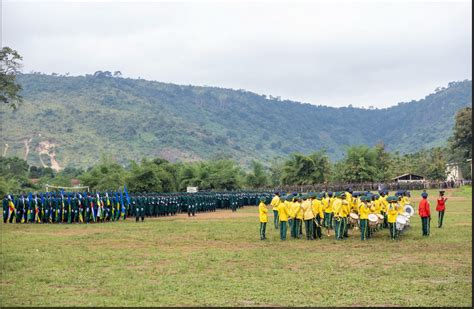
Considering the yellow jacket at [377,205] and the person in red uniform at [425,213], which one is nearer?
the person in red uniform at [425,213]

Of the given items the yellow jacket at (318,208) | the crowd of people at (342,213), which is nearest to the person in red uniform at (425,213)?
the crowd of people at (342,213)

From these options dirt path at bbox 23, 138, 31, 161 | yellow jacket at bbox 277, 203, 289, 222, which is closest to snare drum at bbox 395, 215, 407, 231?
yellow jacket at bbox 277, 203, 289, 222

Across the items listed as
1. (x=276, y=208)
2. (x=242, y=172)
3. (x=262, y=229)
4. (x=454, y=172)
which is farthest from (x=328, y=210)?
(x=454, y=172)

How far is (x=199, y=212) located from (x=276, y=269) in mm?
25513

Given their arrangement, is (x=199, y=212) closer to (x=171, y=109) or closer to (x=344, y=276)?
(x=344, y=276)

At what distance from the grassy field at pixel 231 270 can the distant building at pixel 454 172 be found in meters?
67.7

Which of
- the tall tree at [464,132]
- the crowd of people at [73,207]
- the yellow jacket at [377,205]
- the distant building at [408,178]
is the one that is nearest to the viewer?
the yellow jacket at [377,205]

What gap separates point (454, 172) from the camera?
9194 cm

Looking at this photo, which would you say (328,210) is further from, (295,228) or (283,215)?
(283,215)

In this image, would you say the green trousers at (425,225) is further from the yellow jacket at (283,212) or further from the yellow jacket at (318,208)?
the yellow jacket at (283,212)

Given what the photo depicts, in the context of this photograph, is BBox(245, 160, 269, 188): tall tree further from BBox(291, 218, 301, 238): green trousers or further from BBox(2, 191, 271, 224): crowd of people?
BBox(291, 218, 301, 238): green trousers

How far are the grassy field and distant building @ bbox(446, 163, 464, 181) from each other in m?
67.7

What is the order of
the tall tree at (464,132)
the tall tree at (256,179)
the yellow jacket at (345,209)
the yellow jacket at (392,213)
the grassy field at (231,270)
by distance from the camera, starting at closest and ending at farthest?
the grassy field at (231,270) → the yellow jacket at (392,213) → the yellow jacket at (345,209) → the tall tree at (256,179) → the tall tree at (464,132)

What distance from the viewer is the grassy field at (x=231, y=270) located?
438 inches
